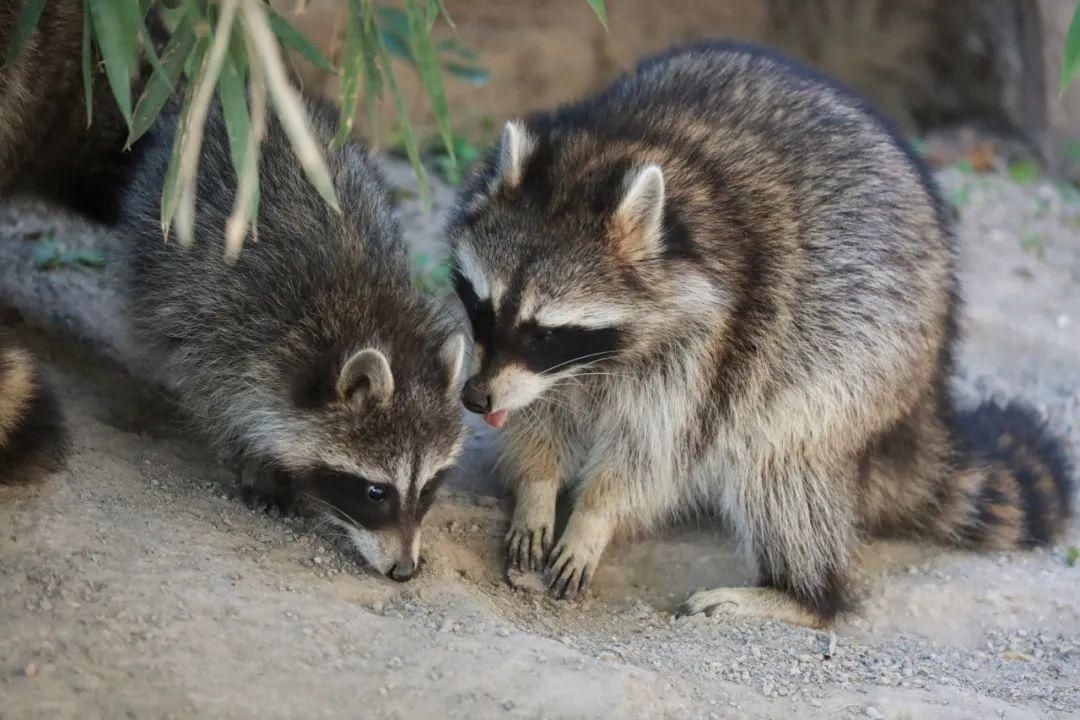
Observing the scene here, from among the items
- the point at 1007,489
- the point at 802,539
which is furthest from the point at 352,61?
the point at 1007,489

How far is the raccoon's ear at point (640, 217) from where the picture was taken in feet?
10.3

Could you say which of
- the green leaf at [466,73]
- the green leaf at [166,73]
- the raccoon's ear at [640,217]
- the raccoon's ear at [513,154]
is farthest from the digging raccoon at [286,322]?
the green leaf at [466,73]

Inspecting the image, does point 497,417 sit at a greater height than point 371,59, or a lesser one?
lesser

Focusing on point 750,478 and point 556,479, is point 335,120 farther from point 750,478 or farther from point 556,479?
point 750,478

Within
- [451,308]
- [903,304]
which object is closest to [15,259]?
[451,308]

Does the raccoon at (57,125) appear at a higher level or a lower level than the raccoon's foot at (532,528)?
higher

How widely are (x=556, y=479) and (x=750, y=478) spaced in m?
0.54

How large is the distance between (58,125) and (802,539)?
2.39m

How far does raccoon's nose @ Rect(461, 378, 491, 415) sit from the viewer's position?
123 inches

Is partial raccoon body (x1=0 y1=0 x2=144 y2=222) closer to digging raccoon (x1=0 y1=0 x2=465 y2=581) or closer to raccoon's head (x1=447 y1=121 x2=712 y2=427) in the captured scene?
digging raccoon (x1=0 y1=0 x2=465 y2=581)

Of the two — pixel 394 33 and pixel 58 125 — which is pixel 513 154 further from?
pixel 394 33

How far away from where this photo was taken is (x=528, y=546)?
3.51m

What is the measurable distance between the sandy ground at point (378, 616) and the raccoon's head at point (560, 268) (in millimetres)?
556

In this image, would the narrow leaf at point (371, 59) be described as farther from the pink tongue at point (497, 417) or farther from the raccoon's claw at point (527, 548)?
the raccoon's claw at point (527, 548)
